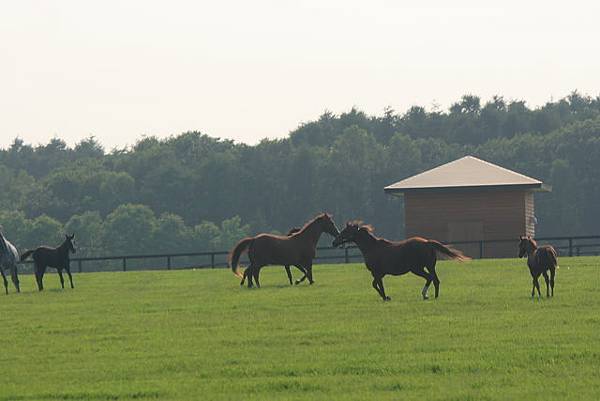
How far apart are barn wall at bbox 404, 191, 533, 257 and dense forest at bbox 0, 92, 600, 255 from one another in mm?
70343

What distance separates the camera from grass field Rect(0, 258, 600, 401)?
17.9 metres

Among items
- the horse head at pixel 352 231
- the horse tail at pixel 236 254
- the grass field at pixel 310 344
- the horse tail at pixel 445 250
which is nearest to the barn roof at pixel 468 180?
the horse tail at pixel 236 254

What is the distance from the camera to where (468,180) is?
6016 centimetres

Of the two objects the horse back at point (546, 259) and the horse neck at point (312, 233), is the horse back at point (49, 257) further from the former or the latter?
the horse back at point (546, 259)

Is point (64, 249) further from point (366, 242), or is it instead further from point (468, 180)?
point (468, 180)

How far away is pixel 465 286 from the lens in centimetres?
3331

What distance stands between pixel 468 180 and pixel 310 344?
38.6m

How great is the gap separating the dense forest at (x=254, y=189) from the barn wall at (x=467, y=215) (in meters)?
70.3

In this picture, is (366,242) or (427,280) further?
(366,242)

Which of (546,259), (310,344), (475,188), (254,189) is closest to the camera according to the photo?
(310,344)

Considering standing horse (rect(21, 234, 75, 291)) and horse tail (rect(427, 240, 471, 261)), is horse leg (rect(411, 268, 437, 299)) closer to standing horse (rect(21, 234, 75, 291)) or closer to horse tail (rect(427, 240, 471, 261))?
horse tail (rect(427, 240, 471, 261))

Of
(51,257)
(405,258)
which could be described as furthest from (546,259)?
(51,257)

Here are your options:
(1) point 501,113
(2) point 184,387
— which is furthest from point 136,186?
(2) point 184,387

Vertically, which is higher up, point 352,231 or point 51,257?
point 352,231
